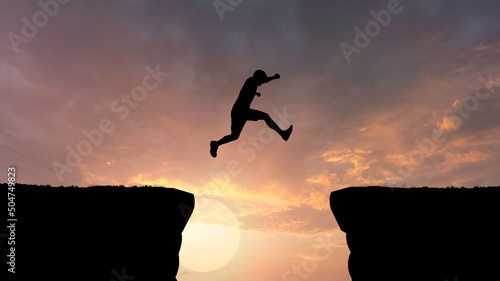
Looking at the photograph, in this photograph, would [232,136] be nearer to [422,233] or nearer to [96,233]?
[96,233]

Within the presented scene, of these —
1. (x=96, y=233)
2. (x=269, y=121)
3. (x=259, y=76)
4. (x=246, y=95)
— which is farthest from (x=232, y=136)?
(x=96, y=233)

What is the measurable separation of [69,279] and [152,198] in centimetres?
224

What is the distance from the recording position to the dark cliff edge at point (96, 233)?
6.62 metres

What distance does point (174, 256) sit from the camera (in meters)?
7.31

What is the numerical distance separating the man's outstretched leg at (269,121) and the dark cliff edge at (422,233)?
211cm

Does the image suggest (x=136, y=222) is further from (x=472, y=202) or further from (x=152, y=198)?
(x=472, y=202)

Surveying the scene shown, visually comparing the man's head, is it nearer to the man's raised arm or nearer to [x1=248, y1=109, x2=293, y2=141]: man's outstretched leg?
the man's raised arm

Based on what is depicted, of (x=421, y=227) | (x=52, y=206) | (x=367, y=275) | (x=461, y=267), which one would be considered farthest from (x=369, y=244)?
(x=52, y=206)

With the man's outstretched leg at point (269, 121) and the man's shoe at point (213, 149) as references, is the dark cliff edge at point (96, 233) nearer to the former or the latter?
the man's shoe at point (213, 149)

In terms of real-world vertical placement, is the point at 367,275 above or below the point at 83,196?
below

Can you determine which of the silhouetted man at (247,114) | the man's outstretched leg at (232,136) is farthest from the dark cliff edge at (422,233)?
the man's outstretched leg at (232,136)

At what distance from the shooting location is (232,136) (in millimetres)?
8461

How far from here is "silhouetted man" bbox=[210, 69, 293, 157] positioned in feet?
25.6

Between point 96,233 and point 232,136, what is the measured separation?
3.81 m
